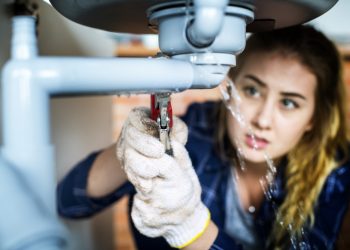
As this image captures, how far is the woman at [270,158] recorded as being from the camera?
2.80 ft

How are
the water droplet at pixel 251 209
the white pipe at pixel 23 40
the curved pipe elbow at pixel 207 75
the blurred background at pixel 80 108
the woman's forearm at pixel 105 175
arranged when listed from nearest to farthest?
the white pipe at pixel 23 40, the curved pipe elbow at pixel 207 75, the blurred background at pixel 80 108, the woman's forearm at pixel 105 175, the water droplet at pixel 251 209

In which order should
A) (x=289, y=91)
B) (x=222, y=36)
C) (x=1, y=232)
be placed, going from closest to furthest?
1. (x=1, y=232)
2. (x=222, y=36)
3. (x=289, y=91)

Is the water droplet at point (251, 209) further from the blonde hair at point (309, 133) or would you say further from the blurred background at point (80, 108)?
the blurred background at point (80, 108)

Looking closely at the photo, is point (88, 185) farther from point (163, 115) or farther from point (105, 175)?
point (163, 115)

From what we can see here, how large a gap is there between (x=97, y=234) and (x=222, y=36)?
731mm

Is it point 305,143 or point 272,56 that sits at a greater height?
point 272,56

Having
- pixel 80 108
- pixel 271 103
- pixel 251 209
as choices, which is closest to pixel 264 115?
pixel 271 103

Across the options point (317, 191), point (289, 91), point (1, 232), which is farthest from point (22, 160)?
point (317, 191)

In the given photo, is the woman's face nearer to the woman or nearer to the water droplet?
the woman

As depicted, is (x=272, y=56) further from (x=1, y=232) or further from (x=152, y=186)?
(x=1, y=232)

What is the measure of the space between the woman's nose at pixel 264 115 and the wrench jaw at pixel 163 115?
0.38 meters

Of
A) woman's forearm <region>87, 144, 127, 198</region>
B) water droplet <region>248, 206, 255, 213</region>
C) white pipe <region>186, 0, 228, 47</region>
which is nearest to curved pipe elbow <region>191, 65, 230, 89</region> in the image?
white pipe <region>186, 0, 228, 47</region>

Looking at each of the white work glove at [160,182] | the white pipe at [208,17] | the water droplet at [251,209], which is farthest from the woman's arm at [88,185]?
the white pipe at [208,17]

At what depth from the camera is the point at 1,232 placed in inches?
10.6
